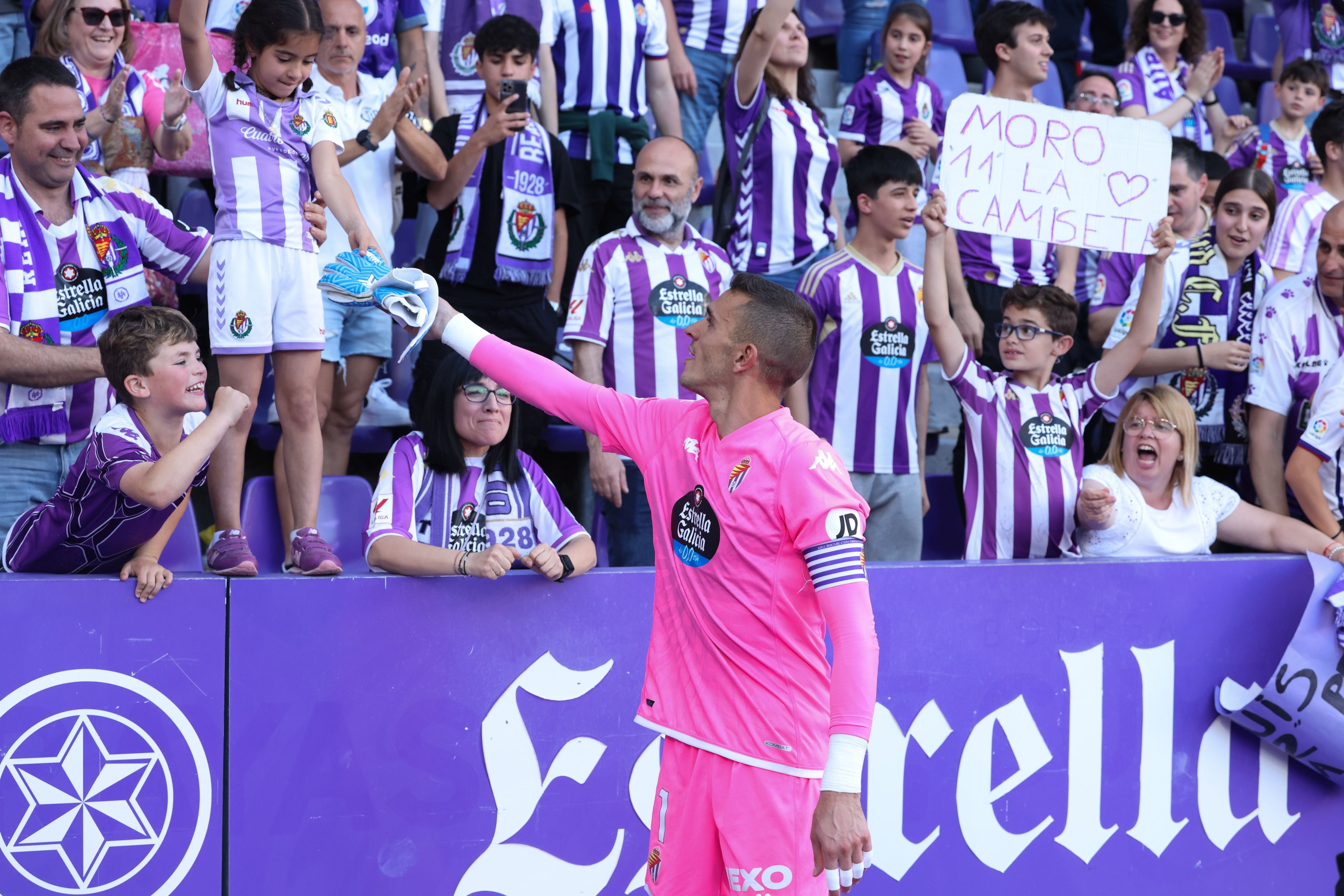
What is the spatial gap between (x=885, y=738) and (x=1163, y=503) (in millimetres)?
1441

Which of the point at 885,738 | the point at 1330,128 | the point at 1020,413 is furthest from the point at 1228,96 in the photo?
the point at 885,738

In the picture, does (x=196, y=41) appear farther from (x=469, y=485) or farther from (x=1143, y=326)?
(x=1143, y=326)

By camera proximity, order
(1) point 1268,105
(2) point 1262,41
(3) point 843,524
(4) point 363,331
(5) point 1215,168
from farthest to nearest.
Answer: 1. (2) point 1262,41
2. (1) point 1268,105
3. (5) point 1215,168
4. (4) point 363,331
5. (3) point 843,524

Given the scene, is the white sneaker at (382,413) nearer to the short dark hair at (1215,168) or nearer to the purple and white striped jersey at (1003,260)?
the purple and white striped jersey at (1003,260)

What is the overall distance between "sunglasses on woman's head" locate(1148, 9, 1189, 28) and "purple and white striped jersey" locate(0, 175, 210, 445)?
5.74 metres

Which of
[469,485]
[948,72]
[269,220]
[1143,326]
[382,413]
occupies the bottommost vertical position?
[469,485]

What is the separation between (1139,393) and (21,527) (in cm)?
366

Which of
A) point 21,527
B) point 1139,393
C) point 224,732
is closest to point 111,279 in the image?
point 21,527

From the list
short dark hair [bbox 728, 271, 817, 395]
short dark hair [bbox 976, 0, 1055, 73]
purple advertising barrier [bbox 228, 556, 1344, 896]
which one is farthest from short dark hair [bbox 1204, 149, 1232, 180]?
short dark hair [bbox 728, 271, 817, 395]

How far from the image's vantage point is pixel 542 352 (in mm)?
5531

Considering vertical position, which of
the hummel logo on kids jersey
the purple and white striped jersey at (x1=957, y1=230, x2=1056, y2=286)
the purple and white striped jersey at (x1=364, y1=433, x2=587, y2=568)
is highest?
the purple and white striped jersey at (x1=957, y1=230, x2=1056, y2=286)

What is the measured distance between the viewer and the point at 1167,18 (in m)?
7.56

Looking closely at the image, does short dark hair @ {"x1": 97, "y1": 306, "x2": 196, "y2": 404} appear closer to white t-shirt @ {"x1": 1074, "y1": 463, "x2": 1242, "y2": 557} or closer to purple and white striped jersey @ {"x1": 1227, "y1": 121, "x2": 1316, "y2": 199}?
white t-shirt @ {"x1": 1074, "y1": 463, "x2": 1242, "y2": 557}

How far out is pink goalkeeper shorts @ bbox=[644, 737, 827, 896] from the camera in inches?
111
